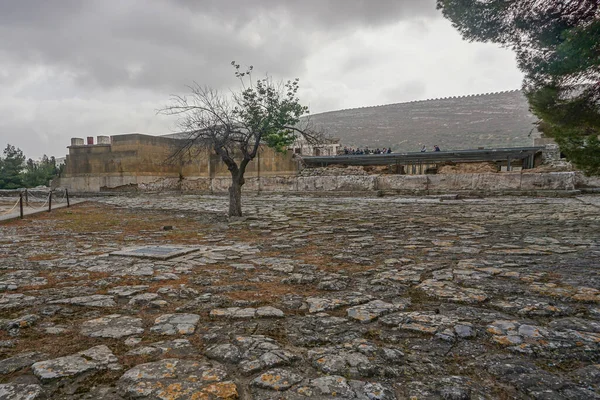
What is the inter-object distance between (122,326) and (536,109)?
6354 millimetres

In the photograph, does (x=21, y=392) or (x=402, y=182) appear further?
(x=402, y=182)

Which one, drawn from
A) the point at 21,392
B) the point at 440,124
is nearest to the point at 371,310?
the point at 21,392

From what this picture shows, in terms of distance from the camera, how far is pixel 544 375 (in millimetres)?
1609

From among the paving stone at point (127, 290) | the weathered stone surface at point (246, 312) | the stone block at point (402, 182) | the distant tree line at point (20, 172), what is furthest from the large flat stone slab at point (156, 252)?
the distant tree line at point (20, 172)

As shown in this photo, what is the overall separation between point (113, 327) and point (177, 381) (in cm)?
87

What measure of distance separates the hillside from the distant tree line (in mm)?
34974

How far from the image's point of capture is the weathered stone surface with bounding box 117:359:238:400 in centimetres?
151

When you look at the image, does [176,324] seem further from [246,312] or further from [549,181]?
[549,181]

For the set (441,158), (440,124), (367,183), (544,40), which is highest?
(440,124)

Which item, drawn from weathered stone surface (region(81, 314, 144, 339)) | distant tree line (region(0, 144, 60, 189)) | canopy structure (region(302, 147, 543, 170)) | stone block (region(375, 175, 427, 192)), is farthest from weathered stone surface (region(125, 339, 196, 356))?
distant tree line (region(0, 144, 60, 189))

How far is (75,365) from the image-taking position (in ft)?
5.71

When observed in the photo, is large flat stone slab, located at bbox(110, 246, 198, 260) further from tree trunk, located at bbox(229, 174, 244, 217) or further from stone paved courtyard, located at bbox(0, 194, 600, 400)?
tree trunk, located at bbox(229, 174, 244, 217)

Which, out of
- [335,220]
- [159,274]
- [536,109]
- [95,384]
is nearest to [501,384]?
[95,384]

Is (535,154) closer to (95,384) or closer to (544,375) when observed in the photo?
(544,375)
